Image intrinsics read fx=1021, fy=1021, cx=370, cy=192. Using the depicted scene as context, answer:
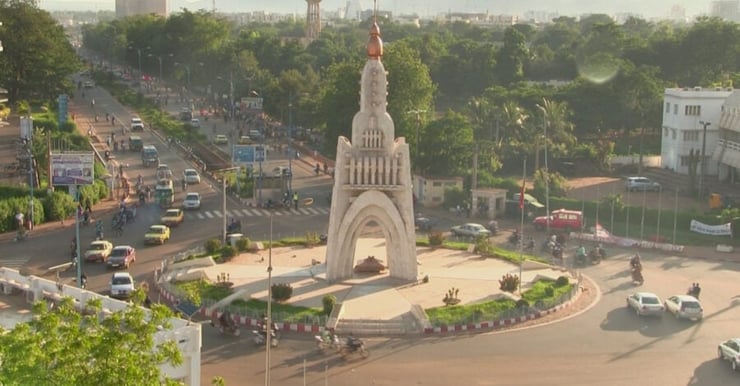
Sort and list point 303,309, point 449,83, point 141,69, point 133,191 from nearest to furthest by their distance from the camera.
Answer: point 303,309 → point 133,191 → point 449,83 → point 141,69

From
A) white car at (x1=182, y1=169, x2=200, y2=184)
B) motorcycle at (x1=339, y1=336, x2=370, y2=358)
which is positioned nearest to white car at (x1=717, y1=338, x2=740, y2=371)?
motorcycle at (x1=339, y1=336, x2=370, y2=358)

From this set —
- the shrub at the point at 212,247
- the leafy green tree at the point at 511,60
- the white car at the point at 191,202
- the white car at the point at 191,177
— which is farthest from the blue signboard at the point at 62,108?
the leafy green tree at the point at 511,60

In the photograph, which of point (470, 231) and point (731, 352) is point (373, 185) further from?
point (731, 352)

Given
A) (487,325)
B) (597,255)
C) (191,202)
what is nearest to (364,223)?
(487,325)

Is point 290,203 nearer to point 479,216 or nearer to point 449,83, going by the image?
point 479,216

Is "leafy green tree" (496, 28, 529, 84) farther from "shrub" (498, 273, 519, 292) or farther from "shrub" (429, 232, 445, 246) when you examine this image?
"shrub" (498, 273, 519, 292)

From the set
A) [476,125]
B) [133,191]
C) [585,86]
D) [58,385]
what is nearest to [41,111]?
[133,191]

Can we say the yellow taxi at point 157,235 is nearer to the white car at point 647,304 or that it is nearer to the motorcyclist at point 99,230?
the motorcyclist at point 99,230
